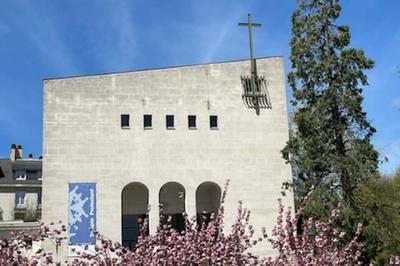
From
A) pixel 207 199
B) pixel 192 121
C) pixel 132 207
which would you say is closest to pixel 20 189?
pixel 132 207

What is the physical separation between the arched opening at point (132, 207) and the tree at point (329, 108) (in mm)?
9767

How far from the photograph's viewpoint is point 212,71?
30.8 metres

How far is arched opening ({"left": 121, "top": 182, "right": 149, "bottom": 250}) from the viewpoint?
98.9 ft

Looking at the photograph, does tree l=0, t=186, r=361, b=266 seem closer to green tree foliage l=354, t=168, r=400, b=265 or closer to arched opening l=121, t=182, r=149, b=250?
green tree foliage l=354, t=168, r=400, b=265

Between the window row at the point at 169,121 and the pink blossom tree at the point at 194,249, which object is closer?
the pink blossom tree at the point at 194,249

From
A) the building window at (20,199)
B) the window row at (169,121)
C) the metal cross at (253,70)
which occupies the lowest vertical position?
the building window at (20,199)

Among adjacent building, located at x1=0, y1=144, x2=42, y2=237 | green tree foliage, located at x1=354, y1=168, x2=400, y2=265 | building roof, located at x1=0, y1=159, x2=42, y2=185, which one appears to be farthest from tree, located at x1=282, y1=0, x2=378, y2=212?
building roof, located at x1=0, y1=159, x2=42, y2=185

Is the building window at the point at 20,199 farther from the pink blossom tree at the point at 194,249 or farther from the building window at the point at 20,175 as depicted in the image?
the pink blossom tree at the point at 194,249

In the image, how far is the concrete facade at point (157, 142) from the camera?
28766 mm

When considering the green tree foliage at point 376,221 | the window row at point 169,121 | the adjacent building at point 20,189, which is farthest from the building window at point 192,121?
the adjacent building at point 20,189

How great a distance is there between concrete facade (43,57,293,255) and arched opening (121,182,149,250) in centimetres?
158

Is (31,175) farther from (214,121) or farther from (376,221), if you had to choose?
(376,221)

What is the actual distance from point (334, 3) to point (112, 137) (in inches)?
480

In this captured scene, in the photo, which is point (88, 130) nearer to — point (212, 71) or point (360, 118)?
point (212, 71)
